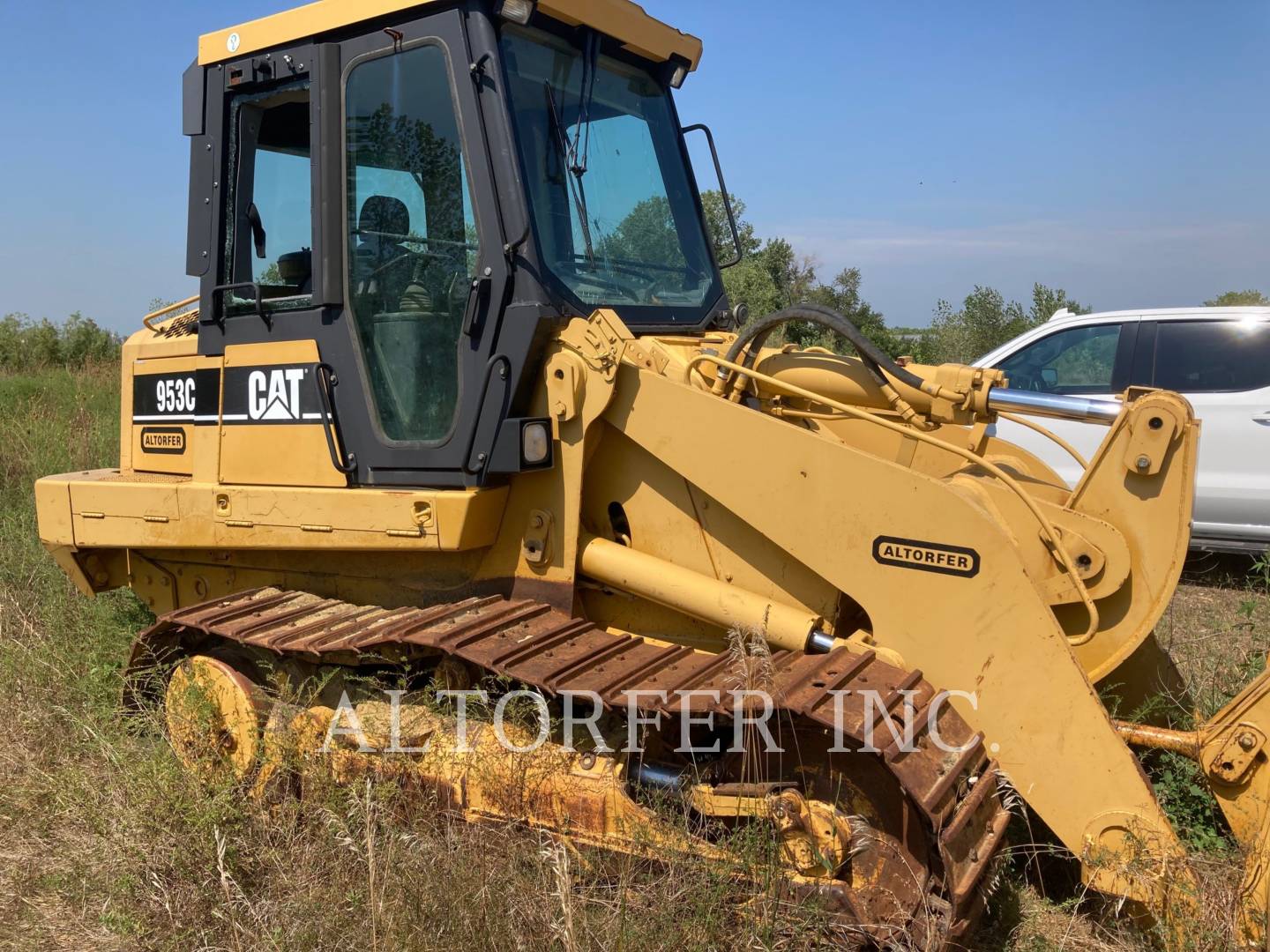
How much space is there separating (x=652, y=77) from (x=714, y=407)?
6.48 feet

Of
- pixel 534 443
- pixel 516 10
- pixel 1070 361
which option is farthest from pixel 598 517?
pixel 1070 361

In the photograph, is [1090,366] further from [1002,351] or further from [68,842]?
[68,842]

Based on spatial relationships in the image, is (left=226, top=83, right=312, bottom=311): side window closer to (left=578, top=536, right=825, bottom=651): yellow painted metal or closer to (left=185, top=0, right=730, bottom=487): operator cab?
(left=185, top=0, right=730, bottom=487): operator cab

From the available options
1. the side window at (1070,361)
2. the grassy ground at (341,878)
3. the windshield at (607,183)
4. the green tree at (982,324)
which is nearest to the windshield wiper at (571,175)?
the windshield at (607,183)

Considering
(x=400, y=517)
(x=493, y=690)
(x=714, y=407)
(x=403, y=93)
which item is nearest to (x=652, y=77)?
(x=403, y=93)

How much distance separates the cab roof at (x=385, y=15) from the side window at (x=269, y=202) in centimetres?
23

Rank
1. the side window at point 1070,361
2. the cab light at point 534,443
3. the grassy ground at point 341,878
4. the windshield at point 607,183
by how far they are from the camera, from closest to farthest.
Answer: the grassy ground at point 341,878
the cab light at point 534,443
the windshield at point 607,183
the side window at point 1070,361

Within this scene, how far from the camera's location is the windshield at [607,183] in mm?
3842

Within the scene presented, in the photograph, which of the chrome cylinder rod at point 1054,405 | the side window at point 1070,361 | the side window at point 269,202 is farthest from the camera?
the side window at point 1070,361

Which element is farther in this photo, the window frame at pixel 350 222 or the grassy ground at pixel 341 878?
the window frame at pixel 350 222

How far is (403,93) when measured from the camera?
12.7ft

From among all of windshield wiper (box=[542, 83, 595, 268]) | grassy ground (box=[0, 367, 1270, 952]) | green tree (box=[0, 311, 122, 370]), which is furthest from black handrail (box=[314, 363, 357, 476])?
green tree (box=[0, 311, 122, 370])

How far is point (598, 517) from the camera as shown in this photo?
3895mm

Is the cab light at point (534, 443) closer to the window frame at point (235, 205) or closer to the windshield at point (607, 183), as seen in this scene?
the windshield at point (607, 183)
